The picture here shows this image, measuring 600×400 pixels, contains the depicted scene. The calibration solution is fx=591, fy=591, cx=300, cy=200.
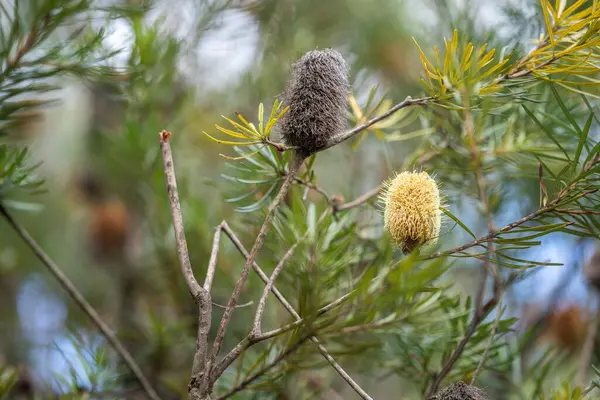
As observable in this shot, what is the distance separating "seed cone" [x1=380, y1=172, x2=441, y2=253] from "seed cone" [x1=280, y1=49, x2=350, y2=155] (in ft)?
0.16

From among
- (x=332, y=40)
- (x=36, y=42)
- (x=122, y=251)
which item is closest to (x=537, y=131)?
(x=36, y=42)

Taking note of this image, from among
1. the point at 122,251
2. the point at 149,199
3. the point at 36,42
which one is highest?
the point at 36,42

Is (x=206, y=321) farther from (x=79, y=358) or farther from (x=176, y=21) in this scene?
(x=176, y=21)

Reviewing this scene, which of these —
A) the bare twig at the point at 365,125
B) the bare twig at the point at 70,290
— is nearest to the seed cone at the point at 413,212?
the bare twig at the point at 365,125

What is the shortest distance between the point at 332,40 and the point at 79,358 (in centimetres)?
66

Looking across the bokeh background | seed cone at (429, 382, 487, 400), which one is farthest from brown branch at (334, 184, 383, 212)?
seed cone at (429, 382, 487, 400)

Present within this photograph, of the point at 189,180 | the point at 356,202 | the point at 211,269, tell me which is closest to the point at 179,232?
the point at 211,269

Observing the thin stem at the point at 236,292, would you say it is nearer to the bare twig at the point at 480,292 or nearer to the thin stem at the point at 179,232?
the thin stem at the point at 179,232

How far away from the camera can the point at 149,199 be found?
750mm

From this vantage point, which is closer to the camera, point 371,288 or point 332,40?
point 371,288

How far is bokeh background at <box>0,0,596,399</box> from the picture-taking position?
536mm

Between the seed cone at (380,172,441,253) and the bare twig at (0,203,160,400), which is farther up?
the seed cone at (380,172,441,253)

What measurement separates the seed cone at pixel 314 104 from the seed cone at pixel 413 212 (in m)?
0.05

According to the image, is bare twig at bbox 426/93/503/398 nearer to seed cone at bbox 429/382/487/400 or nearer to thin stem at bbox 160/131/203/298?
seed cone at bbox 429/382/487/400
